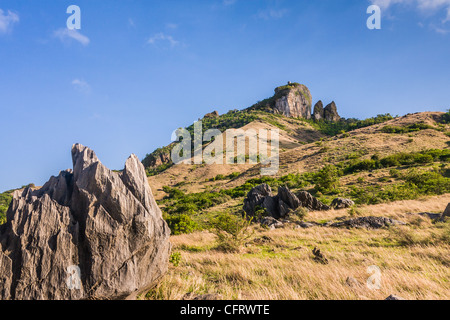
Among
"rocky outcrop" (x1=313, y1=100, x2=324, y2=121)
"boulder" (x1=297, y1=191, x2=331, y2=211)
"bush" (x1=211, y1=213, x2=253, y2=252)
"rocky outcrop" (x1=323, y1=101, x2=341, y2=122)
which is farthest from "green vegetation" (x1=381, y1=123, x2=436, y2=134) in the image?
"rocky outcrop" (x1=323, y1=101, x2=341, y2=122)

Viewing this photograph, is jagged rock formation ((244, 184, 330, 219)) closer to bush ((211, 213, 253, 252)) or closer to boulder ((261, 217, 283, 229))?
boulder ((261, 217, 283, 229))

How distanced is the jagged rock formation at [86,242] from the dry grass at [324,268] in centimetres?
115

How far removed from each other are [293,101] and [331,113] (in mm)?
26792

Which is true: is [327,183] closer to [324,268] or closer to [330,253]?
[330,253]

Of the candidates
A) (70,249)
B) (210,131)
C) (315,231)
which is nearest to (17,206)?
(70,249)

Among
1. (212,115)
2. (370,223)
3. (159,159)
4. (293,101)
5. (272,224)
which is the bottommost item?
(272,224)

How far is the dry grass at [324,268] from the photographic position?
17.5 ft

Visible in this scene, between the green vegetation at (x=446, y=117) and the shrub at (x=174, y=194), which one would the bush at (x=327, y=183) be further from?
the green vegetation at (x=446, y=117)

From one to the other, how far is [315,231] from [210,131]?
9787cm

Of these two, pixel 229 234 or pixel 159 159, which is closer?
pixel 229 234

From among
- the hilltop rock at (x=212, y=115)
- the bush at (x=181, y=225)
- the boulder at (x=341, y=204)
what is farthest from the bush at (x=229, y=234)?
the hilltop rock at (x=212, y=115)

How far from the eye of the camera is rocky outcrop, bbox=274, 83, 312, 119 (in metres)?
127

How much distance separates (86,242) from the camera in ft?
15.3

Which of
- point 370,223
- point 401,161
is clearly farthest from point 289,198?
point 401,161
